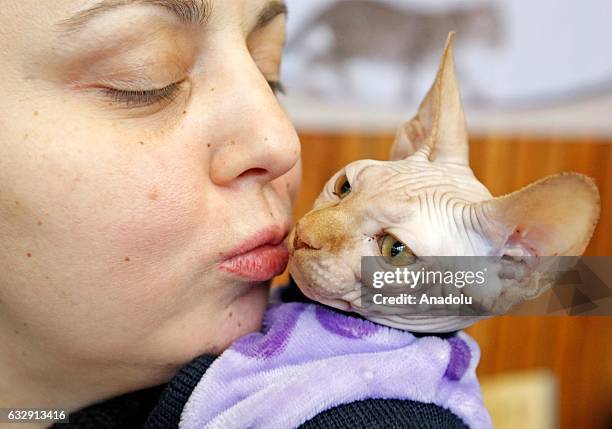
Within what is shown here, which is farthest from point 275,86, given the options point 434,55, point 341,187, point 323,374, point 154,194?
point 434,55

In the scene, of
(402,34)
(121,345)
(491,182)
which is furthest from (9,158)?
(491,182)

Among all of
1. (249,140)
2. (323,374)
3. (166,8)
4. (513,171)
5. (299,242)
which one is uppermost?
(166,8)

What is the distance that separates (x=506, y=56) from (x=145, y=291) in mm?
1794

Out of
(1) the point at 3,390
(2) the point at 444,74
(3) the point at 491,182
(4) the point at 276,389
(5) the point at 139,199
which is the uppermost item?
(2) the point at 444,74

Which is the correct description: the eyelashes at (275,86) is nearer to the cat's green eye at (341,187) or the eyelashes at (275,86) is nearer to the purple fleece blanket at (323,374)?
the cat's green eye at (341,187)

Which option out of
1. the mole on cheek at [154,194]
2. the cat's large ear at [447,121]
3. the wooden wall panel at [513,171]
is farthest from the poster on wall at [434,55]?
the mole on cheek at [154,194]

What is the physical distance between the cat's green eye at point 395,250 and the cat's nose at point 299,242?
0.09 m

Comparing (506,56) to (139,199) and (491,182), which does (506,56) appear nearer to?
(491,182)

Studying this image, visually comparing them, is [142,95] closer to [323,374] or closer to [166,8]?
[166,8]

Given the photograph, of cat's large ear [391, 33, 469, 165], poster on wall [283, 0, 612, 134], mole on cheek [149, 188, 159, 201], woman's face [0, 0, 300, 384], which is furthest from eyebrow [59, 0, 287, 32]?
poster on wall [283, 0, 612, 134]

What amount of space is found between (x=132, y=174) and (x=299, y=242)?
211 mm

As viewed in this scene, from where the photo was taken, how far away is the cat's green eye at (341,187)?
0.83 metres

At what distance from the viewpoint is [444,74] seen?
843 millimetres

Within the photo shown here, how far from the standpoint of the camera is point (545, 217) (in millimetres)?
678
